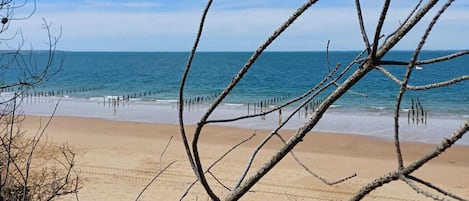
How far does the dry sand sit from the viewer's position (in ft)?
52.2

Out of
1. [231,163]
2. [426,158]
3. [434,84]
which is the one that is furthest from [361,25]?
[231,163]

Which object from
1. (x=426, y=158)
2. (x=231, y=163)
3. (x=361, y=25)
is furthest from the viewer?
(x=231, y=163)

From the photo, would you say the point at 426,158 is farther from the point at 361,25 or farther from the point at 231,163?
the point at 231,163

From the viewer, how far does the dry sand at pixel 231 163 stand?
15.9 m

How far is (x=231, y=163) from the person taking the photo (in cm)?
1992

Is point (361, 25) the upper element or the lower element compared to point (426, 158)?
upper

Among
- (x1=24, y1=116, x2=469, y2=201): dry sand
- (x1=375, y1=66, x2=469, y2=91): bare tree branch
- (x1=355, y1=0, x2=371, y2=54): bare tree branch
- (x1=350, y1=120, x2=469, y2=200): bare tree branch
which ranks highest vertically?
(x1=355, y1=0, x2=371, y2=54): bare tree branch

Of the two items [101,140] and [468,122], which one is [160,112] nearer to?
[101,140]

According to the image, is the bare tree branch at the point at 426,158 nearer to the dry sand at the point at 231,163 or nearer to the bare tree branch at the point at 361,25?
the bare tree branch at the point at 361,25

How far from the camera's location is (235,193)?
41.7 inches

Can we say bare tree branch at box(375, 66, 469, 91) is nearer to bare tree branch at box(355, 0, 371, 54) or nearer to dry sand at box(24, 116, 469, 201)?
bare tree branch at box(355, 0, 371, 54)

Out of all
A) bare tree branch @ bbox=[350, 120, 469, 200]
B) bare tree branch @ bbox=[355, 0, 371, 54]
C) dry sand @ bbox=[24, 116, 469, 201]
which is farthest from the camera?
dry sand @ bbox=[24, 116, 469, 201]

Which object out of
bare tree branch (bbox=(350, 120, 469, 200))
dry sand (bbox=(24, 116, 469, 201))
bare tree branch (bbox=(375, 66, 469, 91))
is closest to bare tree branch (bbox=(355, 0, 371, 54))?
bare tree branch (bbox=(375, 66, 469, 91))

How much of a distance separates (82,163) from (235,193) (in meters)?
20.0
